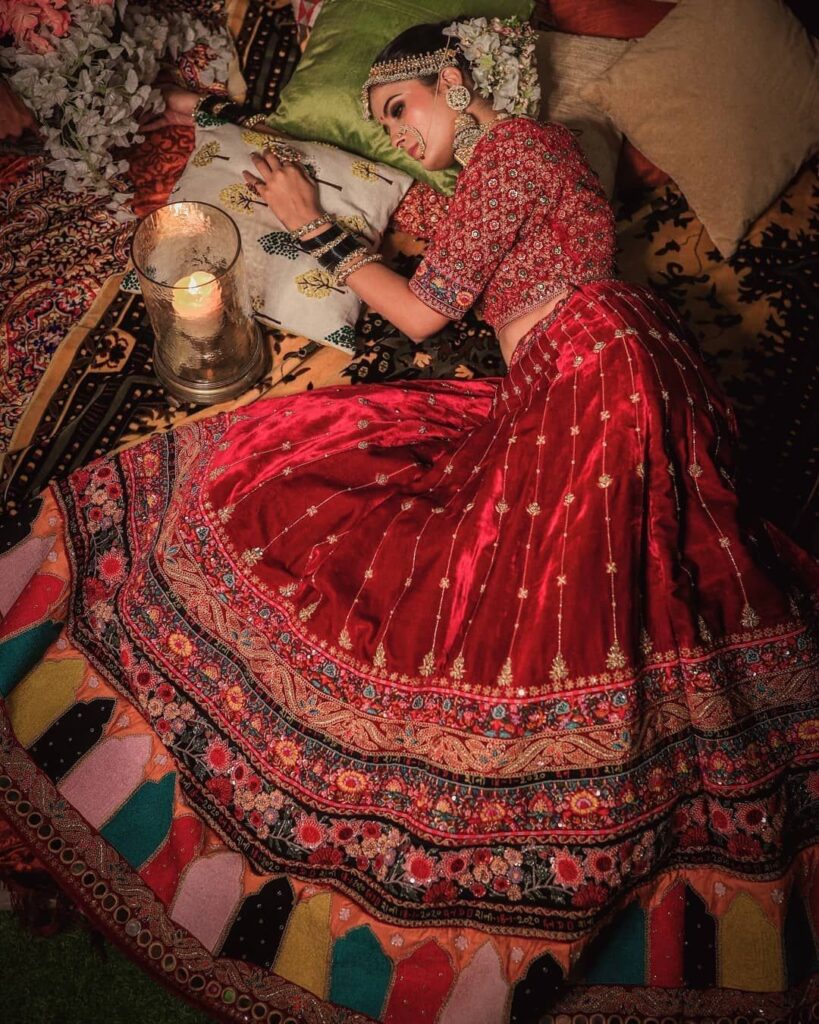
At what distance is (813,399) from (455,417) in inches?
32.3

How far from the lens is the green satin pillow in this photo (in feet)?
7.05

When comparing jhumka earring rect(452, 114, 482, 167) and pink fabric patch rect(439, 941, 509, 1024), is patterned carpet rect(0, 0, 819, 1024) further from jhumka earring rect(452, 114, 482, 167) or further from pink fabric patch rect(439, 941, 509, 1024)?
pink fabric patch rect(439, 941, 509, 1024)

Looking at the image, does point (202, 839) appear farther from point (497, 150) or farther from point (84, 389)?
point (497, 150)

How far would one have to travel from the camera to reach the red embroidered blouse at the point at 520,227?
5.81ft

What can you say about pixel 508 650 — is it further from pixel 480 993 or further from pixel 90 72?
pixel 90 72

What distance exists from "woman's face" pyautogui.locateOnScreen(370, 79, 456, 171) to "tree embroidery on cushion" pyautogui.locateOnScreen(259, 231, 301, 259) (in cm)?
32

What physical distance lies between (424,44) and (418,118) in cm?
14

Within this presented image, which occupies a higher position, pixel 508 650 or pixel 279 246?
pixel 279 246

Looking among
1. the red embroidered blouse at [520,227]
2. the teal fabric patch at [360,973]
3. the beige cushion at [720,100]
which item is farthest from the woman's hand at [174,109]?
the teal fabric patch at [360,973]

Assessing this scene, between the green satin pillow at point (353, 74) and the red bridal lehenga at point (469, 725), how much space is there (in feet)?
2.56

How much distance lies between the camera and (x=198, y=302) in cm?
188

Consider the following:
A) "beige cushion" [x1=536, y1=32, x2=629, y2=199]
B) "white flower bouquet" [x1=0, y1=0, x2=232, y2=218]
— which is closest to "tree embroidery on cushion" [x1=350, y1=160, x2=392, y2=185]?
"beige cushion" [x1=536, y1=32, x2=629, y2=199]

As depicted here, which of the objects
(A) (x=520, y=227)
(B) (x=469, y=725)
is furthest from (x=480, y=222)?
(B) (x=469, y=725)

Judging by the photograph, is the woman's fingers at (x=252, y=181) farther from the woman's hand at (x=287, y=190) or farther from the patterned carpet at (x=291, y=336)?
the patterned carpet at (x=291, y=336)
